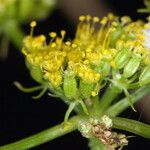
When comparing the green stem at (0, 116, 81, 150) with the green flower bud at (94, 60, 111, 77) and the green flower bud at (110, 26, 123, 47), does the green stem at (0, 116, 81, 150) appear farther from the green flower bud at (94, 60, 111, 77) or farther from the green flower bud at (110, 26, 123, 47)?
the green flower bud at (110, 26, 123, 47)

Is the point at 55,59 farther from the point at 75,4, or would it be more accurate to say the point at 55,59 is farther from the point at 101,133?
the point at 75,4

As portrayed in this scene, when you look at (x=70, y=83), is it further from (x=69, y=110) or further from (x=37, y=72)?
(x=37, y=72)

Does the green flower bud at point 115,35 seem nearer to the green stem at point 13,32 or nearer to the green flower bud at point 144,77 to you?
the green flower bud at point 144,77

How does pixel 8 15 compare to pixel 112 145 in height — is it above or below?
above

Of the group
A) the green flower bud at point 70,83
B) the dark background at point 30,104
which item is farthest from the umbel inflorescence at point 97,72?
the dark background at point 30,104

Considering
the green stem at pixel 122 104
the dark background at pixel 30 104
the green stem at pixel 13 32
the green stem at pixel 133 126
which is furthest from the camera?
the dark background at pixel 30 104

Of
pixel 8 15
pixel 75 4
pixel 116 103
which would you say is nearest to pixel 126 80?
pixel 116 103
